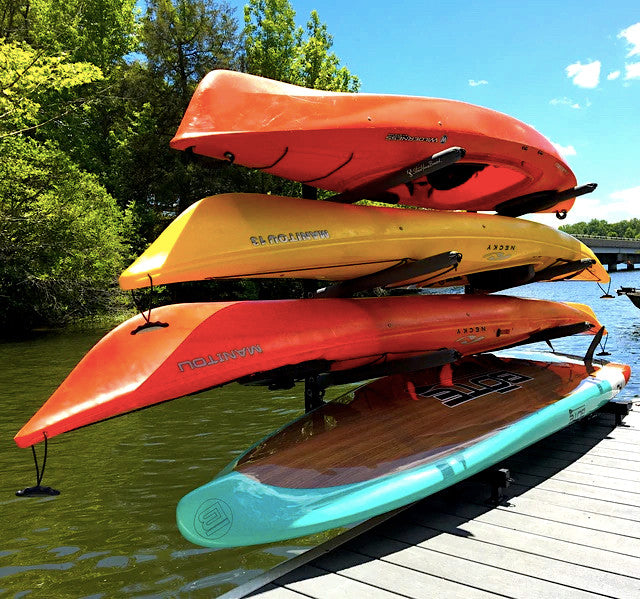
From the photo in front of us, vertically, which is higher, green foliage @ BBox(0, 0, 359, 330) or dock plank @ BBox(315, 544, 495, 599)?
green foliage @ BBox(0, 0, 359, 330)

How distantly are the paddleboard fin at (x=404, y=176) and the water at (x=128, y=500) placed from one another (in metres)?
2.38

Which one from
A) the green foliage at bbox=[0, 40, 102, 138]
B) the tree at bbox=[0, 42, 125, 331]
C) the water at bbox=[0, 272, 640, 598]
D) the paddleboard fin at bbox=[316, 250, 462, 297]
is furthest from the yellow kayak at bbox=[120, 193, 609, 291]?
the tree at bbox=[0, 42, 125, 331]

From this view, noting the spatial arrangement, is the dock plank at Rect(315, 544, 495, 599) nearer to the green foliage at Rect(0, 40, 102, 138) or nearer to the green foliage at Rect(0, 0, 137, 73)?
the green foliage at Rect(0, 40, 102, 138)

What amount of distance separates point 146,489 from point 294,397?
3.34 meters

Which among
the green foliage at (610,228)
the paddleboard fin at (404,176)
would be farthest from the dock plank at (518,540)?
the green foliage at (610,228)

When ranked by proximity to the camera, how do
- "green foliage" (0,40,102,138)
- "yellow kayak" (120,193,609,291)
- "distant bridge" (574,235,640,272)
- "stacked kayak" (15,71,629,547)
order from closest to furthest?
1. "stacked kayak" (15,71,629,547)
2. "yellow kayak" (120,193,609,291)
3. "green foliage" (0,40,102,138)
4. "distant bridge" (574,235,640,272)

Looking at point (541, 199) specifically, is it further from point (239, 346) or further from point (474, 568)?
point (474, 568)

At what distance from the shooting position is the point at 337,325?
134 inches

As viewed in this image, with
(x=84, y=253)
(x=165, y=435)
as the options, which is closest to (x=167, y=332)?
(x=165, y=435)

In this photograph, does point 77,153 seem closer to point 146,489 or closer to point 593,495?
point 146,489

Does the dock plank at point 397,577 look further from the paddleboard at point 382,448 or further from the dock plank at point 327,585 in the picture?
the paddleboard at point 382,448

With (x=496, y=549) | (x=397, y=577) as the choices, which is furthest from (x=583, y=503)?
(x=397, y=577)

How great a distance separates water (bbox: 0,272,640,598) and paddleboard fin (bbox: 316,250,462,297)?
1.72 metres

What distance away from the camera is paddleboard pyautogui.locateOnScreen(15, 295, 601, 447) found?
2623mm
